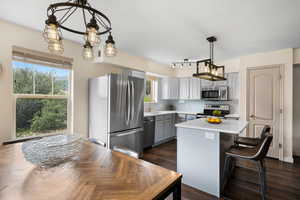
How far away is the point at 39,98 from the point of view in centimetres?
260

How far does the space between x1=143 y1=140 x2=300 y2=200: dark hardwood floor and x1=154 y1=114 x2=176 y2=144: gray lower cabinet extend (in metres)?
0.86

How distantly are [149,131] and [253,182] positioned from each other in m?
2.32

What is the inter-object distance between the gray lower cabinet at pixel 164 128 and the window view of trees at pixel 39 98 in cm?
228

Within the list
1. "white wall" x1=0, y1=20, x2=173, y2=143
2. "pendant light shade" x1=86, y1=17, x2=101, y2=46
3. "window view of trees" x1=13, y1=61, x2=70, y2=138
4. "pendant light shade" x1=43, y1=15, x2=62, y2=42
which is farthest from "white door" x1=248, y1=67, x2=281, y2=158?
"window view of trees" x1=13, y1=61, x2=70, y2=138

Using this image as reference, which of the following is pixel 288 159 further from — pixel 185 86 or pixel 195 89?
pixel 185 86

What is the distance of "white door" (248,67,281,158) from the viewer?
339cm

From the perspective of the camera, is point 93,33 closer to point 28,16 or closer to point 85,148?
point 85,148

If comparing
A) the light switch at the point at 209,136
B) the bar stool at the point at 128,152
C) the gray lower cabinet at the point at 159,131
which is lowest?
the gray lower cabinet at the point at 159,131

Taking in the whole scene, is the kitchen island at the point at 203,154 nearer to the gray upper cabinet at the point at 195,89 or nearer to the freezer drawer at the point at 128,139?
the freezer drawer at the point at 128,139

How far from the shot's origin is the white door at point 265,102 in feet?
11.1

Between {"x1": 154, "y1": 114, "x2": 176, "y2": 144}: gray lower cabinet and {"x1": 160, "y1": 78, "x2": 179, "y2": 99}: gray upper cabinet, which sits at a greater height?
{"x1": 160, "y1": 78, "x2": 179, "y2": 99}: gray upper cabinet

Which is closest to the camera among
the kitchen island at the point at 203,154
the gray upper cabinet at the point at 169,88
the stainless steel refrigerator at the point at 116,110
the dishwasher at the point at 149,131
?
the kitchen island at the point at 203,154

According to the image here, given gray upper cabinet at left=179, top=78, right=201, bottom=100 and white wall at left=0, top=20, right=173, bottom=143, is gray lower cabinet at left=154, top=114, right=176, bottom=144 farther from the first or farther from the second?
white wall at left=0, top=20, right=173, bottom=143

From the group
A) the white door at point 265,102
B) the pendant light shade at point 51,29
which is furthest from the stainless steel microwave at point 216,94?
the pendant light shade at point 51,29
